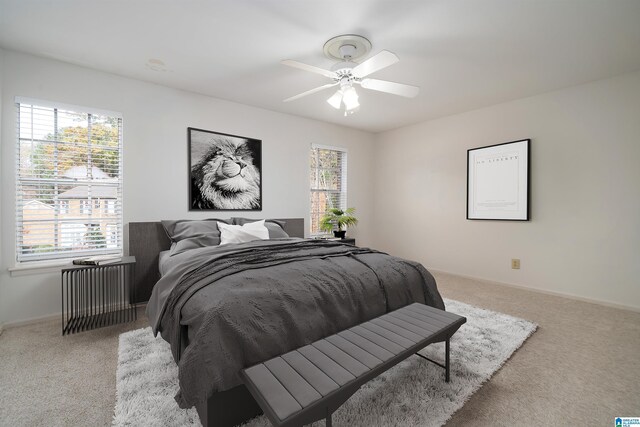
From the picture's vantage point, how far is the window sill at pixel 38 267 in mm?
2615

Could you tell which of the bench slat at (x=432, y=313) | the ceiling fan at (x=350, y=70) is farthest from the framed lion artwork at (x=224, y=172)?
the bench slat at (x=432, y=313)

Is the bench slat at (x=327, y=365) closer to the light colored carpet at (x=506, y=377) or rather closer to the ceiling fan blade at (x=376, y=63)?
the light colored carpet at (x=506, y=377)

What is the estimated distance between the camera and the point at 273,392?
3.61ft

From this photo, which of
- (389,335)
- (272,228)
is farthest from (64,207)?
(389,335)

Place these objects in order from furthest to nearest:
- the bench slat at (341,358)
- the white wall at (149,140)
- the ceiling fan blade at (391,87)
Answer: the white wall at (149,140)
the ceiling fan blade at (391,87)
the bench slat at (341,358)

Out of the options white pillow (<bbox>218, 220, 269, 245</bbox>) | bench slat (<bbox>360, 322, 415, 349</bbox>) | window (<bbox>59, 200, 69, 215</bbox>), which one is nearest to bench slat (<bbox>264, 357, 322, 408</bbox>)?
bench slat (<bbox>360, 322, 415, 349</bbox>)

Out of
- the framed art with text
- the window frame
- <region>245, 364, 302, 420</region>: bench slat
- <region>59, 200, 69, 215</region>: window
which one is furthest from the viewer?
the window frame

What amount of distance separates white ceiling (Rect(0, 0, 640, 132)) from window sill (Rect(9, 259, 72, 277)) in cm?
198

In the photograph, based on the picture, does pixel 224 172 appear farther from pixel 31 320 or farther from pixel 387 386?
pixel 387 386

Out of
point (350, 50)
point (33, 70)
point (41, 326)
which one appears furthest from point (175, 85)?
point (41, 326)

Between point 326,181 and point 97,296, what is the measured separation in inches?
136

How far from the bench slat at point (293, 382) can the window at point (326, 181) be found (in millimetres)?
3536

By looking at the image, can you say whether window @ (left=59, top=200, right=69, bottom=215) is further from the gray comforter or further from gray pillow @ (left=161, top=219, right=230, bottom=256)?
the gray comforter

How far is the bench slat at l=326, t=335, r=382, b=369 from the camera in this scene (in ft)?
4.24
